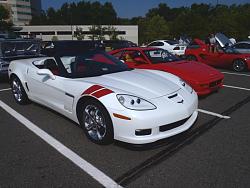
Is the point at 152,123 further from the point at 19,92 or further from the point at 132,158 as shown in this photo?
the point at 19,92

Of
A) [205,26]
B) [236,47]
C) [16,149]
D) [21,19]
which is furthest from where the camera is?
[21,19]

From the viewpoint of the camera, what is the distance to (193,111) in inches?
159

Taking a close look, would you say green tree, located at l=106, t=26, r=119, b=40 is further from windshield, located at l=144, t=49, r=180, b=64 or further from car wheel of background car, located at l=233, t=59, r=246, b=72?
windshield, located at l=144, t=49, r=180, b=64

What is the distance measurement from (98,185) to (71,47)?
8.52 feet

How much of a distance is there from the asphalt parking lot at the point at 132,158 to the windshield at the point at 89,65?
0.89 meters

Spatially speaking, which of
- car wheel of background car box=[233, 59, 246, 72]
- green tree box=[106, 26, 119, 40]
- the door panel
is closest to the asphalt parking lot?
the door panel

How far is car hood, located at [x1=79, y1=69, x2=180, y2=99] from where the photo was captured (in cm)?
380

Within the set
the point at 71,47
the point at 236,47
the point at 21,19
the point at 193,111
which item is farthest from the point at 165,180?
the point at 21,19

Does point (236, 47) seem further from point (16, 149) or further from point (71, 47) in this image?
point (16, 149)

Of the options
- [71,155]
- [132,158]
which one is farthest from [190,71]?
[71,155]

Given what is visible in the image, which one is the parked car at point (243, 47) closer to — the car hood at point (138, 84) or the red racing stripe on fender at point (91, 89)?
the car hood at point (138, 84)

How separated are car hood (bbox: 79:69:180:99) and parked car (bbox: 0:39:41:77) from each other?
16.4 ft

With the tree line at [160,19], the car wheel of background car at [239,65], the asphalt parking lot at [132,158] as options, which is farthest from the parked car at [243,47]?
the tree line at [160,19]

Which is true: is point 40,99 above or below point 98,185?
above
